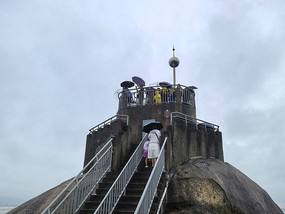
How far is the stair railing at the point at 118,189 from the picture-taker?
773cm

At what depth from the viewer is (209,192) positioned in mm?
9797

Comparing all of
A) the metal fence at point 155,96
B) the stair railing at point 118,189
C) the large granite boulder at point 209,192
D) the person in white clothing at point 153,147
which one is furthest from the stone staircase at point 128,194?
the metal fence at point 155,96

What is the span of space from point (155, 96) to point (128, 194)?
24.4 ft

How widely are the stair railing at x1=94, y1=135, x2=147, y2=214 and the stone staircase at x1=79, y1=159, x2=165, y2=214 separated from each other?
20 centimetres

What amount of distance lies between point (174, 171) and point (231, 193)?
260cm

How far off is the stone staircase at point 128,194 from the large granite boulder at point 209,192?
0.89 meters

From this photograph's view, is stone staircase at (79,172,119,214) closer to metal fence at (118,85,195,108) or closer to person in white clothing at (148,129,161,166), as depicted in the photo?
person in white clothing at (148,129,161,166)

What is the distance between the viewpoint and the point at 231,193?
35.1ft

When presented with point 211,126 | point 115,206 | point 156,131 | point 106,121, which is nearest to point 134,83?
point 106,121

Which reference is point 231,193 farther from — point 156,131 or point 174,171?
point 156,131

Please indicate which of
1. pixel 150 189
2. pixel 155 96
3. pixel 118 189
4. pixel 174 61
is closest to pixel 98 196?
pixel 118 189

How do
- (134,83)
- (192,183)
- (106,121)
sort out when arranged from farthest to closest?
(134,83)
(106,121)
(192,183)

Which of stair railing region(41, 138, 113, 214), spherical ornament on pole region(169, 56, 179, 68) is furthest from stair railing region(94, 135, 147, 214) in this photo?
spherical ornament on pole region(169, 56, 179, 68)

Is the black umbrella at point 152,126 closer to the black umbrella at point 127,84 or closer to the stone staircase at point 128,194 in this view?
the stone staircase at point 128,194
